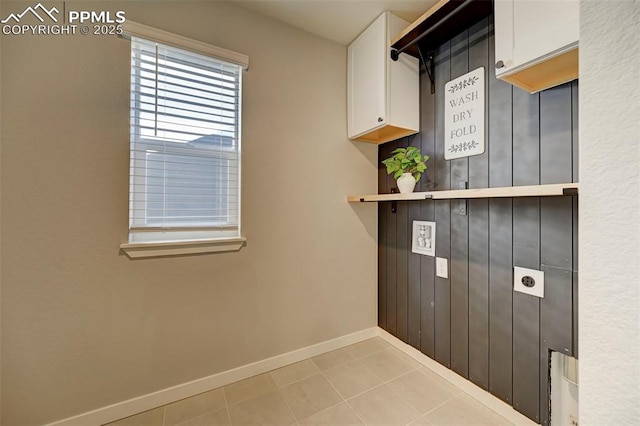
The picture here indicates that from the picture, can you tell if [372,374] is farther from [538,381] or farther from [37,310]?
[37,310]

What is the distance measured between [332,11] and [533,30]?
3.98ft

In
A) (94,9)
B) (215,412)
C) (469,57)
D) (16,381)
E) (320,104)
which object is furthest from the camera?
(320,104)

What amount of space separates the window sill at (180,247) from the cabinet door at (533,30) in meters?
1.71

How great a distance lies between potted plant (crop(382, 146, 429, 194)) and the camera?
5.79 feet

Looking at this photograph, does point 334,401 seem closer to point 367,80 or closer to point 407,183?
point 407,183

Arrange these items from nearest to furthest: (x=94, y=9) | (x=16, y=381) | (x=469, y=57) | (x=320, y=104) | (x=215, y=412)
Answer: (x=16, y=381) → (x=94, y=9) → (x=215, y=412) → (x=469, y=57) → (x=320, y=104)

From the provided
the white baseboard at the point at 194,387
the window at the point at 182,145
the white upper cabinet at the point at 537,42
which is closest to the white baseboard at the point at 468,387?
the white baseboard at the point at 194,387

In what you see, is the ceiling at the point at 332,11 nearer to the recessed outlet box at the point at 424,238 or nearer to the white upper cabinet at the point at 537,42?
the white upper cabinet at the point at 537,42

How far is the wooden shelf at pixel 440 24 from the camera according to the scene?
1.42m

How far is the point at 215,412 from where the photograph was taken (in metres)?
1.46

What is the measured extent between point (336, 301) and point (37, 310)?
174 centimetres

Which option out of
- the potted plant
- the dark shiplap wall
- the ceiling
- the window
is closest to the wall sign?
the dark shiplap wall

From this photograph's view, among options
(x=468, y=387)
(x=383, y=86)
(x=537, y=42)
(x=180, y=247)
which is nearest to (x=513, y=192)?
(x=537, y=42)

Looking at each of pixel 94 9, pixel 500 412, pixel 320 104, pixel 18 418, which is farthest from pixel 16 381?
pixel 500 412
